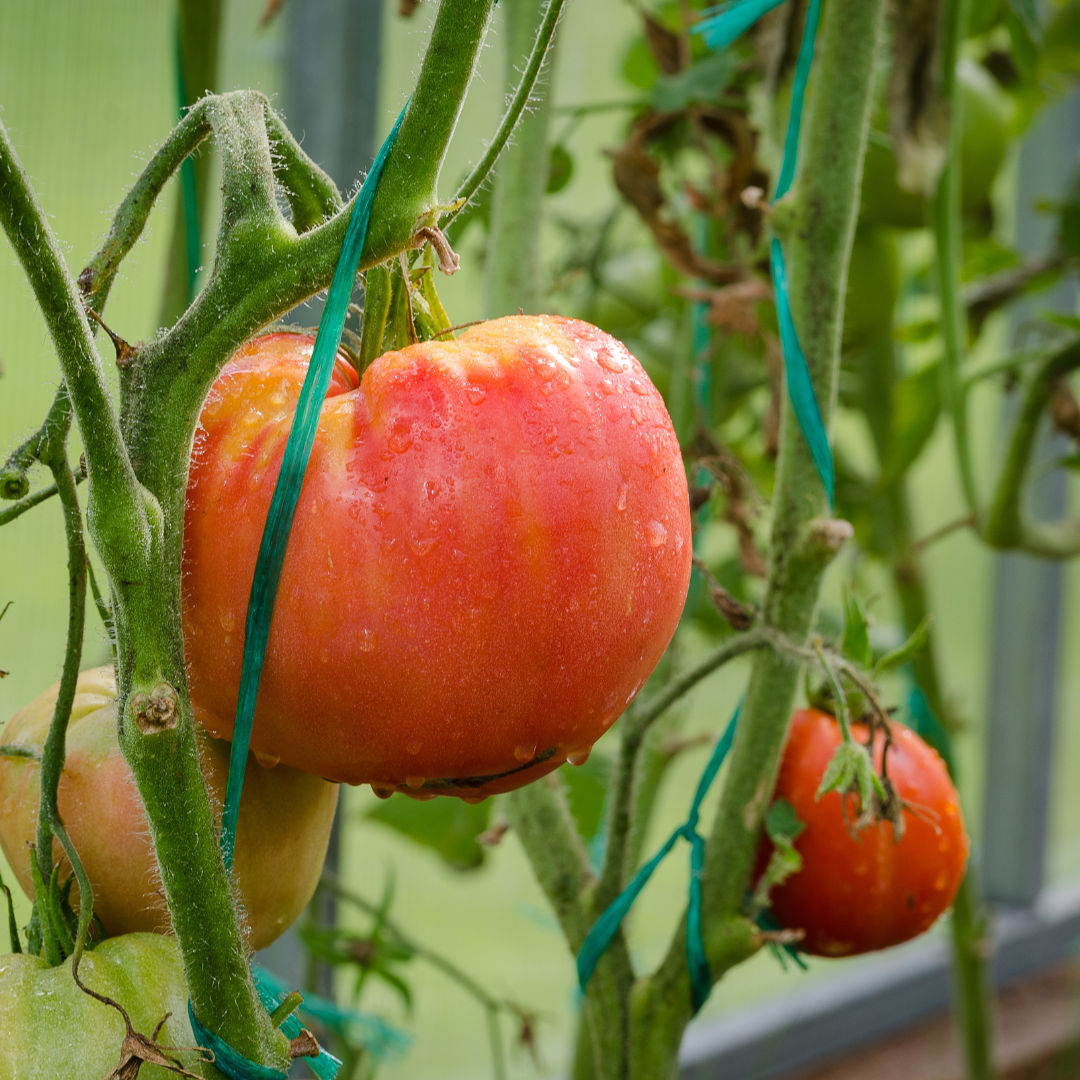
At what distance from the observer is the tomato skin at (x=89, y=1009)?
27cm

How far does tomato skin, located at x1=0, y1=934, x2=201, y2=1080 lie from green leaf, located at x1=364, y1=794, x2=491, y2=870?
0.44m

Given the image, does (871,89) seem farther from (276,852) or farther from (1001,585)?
(1001,585)

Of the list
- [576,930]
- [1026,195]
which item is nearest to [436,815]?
[576,930]

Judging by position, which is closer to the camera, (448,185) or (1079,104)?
(448,185)

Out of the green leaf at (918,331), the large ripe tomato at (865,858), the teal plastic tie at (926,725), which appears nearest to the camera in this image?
the large ripe tomato at (865,858)

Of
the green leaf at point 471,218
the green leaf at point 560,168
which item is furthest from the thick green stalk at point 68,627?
the green leaf at point 560,168

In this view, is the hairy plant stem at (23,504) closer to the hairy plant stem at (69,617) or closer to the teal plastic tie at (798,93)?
the hairy plant stem at (69,617)

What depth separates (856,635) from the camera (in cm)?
46

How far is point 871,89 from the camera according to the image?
46cm

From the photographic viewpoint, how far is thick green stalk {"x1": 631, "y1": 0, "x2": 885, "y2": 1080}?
0.46 m

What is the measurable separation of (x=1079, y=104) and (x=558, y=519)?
2.05 m

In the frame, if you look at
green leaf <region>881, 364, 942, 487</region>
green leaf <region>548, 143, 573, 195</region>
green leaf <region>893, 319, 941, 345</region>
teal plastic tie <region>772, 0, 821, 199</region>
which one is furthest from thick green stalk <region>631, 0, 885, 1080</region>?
green leaf <region>893, 319, 941, 345</region>

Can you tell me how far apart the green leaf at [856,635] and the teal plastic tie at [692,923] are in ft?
0.18

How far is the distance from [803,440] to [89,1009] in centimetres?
33
